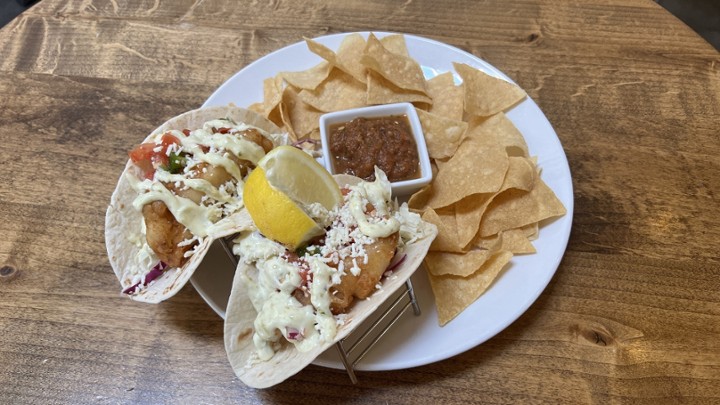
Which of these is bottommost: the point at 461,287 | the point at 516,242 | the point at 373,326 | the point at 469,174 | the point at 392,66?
the point at 373,326

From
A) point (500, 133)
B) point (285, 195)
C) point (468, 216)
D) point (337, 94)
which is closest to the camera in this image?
point (285, 195)

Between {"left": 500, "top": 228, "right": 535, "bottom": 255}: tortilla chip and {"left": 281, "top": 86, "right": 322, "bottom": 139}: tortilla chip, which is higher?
{"left": 281, "top": 86, "right": 322, "bottom": 139}: tortilla chip

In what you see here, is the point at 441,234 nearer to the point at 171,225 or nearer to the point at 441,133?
the point at 441,133

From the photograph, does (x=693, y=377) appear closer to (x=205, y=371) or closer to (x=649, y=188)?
(x=649, y=188)

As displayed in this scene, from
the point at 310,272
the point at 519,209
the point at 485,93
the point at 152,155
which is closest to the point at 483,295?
the point at 519,209

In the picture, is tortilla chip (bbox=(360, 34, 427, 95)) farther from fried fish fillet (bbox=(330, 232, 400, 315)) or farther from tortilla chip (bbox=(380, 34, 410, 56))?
fried fish fillet (bbox=(330, 232, 400, 315))

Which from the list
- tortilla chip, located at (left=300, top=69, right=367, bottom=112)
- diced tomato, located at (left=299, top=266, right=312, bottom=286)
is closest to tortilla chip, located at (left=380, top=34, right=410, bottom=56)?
tortilla chip, located at (left=300, top=69, right=367, bottom=112)

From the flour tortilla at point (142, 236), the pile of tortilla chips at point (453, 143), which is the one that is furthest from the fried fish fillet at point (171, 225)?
the pile of tortilla chips at point (453, 143)
